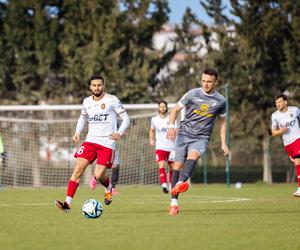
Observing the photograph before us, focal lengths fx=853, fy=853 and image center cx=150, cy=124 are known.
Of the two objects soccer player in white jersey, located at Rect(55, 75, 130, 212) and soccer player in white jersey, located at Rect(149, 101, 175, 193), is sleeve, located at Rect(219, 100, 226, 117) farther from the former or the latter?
soccer player in white jersey, located at Rect(149, 101, 175, 193)

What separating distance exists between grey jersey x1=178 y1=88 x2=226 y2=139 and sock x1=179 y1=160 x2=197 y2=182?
1.79ft

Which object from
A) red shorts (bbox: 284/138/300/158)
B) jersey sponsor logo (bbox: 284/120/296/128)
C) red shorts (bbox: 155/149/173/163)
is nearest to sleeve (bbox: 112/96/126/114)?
jersey sponsor logo (bbox: 284/120/296/128)

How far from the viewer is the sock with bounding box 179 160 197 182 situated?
1294 centimetres

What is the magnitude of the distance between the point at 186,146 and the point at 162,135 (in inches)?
356

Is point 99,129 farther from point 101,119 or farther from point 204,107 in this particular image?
point 204,107

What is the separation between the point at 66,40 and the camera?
135ft

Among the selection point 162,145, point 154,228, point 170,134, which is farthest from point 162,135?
point 154,228

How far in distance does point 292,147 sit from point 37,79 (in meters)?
24.6

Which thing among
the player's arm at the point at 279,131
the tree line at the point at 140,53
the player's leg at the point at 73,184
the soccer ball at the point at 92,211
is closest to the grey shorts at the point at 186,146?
the player's leg at the point at 73,184

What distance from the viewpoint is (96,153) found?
1397cm

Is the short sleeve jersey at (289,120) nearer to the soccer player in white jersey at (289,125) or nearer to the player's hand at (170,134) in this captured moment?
the soccer player in white jersey at (289,125)

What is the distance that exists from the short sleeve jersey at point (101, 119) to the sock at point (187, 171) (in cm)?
147

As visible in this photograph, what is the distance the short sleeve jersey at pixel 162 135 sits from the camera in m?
22.5

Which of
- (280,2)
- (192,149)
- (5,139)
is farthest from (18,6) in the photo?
(192,149)
